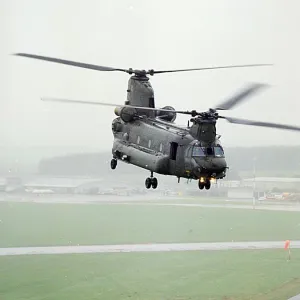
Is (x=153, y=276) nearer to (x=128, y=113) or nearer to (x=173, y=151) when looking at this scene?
(x=128, y=113)

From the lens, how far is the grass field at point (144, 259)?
25.5 metres

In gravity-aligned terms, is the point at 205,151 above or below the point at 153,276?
above

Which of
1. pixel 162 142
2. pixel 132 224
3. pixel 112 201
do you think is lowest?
pixel 132 224

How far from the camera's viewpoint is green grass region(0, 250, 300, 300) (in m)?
25.0

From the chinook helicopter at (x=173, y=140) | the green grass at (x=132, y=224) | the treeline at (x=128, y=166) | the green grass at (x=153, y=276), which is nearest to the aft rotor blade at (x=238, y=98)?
the chinook helicopter at (x=173, y=140)

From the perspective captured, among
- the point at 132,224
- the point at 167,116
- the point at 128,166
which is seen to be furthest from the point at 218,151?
the point at 132,224

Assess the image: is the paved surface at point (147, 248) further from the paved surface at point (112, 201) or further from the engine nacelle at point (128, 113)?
the engine nacelle at point (128, 113)

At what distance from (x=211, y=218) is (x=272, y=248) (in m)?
3.56

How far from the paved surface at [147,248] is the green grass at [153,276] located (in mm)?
631

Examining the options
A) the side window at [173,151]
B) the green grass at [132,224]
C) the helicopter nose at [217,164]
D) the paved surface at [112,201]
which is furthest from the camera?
the green grass at [132,224]

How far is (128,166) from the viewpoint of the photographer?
855 inches

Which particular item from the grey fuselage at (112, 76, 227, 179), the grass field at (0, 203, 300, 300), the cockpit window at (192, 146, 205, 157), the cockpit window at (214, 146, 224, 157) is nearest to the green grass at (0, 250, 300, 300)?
the grass field at (0, 203, 300, 300)

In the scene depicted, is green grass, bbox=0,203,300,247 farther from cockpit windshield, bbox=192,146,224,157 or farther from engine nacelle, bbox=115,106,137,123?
cockpit windshield, bbox=192,146,224,157

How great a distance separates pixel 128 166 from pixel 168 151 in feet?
33.1
